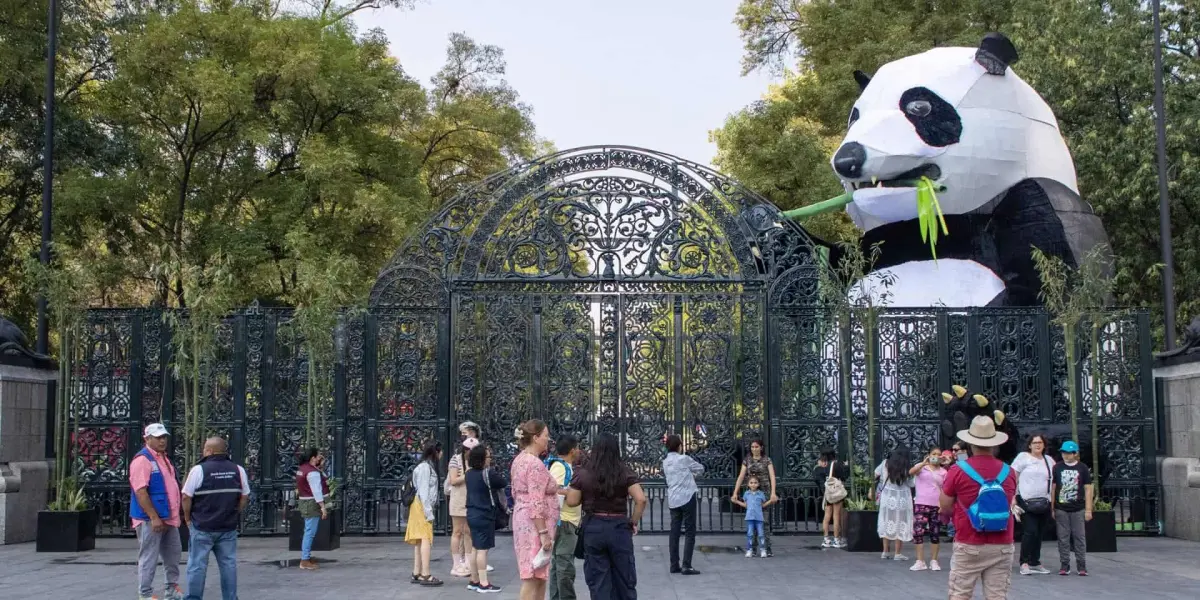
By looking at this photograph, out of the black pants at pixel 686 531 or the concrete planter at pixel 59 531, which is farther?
the concrete planter at pixel 59 531

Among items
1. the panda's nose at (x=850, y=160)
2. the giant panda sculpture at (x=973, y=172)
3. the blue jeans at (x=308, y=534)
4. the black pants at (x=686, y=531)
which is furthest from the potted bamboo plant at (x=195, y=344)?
the giant panda sculpture at (x=973, y=172)

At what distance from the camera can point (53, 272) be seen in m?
13.8

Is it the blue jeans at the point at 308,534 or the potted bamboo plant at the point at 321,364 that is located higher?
the potted bamboo plant at the point at 321,364

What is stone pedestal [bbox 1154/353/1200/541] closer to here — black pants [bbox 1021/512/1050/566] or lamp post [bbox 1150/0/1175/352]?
lamp post [bbox 1150/0/1175/352]

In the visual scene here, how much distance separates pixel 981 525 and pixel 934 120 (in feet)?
30.6

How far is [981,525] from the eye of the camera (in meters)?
7.41

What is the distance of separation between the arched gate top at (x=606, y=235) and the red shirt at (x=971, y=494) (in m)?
7.60

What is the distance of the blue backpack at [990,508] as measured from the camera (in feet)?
24.3

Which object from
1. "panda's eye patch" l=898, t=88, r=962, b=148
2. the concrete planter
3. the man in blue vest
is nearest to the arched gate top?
"panda's eye patch" l=898, t=88, r=962, b=148

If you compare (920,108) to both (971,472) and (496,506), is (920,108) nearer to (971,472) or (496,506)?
(496,506)

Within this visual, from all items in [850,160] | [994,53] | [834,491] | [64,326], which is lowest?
[834,491]

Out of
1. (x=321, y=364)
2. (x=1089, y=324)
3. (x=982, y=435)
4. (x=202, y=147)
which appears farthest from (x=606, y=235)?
(x=202, y=147)

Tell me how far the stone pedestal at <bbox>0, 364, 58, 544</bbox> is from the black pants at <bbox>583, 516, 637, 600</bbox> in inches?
351

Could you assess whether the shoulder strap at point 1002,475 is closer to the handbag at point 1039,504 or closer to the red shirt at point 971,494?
the red shirt at point 971,494
